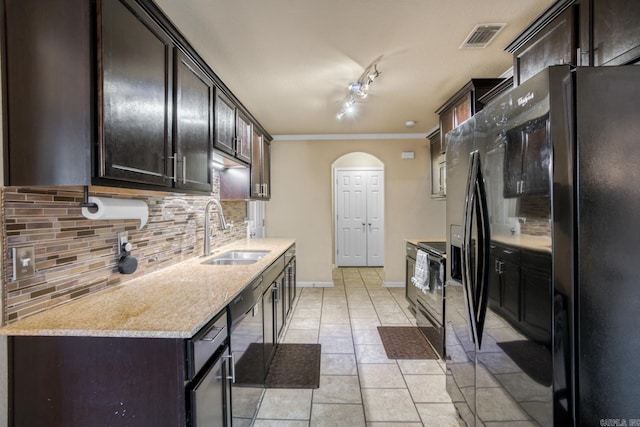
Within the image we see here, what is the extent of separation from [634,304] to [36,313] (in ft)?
7.39

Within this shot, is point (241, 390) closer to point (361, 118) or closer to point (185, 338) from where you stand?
point (185, 338)

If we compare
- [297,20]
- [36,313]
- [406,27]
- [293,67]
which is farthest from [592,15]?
[36,313]

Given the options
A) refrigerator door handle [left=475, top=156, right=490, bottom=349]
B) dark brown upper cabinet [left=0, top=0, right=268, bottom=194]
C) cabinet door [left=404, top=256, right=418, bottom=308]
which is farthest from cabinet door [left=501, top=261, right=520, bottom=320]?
cabinet door [left=404, top=256, right=418, bottom=308]

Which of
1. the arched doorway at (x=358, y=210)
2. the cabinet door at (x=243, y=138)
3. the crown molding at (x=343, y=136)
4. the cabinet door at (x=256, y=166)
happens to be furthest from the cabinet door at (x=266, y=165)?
the arched doorway at (x=358, y=210)

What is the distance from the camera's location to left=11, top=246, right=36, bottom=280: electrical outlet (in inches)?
43.3

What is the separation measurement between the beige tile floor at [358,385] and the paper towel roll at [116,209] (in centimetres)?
148

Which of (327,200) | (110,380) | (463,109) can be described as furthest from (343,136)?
(110,380)

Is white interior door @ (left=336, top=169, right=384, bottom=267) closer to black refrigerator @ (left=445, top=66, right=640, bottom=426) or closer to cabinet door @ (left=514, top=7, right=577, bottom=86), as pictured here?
cabinet door @ (left=514, top=7, right=577, bottom=86)

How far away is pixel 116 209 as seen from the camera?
56.6 inches

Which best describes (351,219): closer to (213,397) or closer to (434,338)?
(434,338)

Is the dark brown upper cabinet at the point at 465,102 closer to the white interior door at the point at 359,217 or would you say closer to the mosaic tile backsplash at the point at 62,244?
the mosaic tile backsplash at the point at 62,244

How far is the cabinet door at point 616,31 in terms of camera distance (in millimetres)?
1161

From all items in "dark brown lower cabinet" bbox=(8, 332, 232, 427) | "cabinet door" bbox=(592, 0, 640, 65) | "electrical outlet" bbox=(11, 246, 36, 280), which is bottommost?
"dark brown lower cabinet" bbox=(8, 332, 232, 427)

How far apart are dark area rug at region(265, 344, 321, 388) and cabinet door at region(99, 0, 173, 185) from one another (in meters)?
1.72
